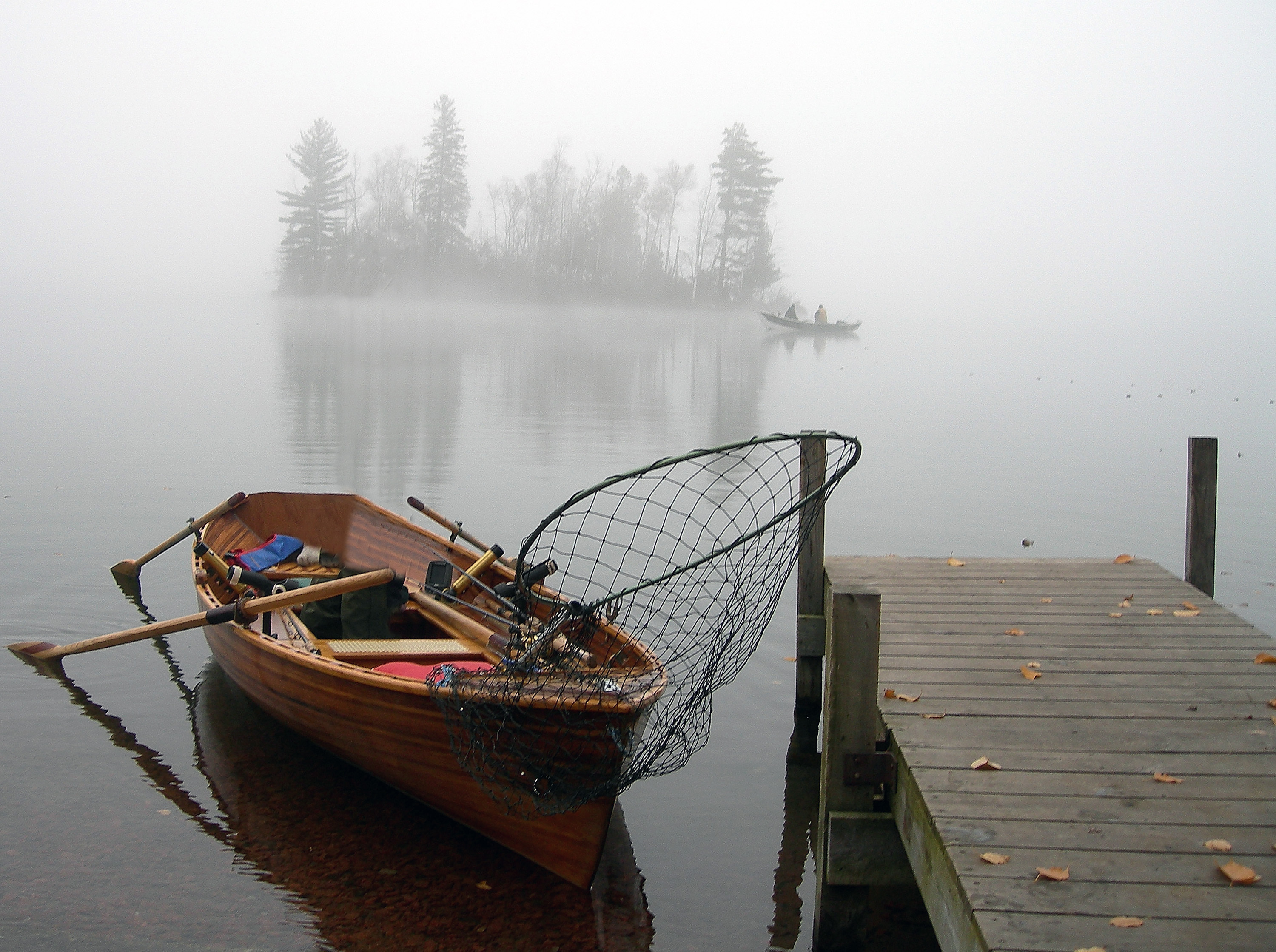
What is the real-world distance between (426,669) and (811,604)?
215 cm

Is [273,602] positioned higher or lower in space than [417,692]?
higher

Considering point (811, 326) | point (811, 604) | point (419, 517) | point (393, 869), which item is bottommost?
point (393, 869)

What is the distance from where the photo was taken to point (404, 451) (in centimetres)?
1645

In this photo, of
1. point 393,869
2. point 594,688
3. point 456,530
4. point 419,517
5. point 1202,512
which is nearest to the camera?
point 594,688

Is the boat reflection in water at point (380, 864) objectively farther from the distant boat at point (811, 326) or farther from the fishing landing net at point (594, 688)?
the distant boat at point (811, 326)

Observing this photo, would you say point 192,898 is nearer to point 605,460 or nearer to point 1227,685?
point 1227,685

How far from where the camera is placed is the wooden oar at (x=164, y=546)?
809 cm

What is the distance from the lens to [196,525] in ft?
25.1

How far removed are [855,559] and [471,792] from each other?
3041 millimetres

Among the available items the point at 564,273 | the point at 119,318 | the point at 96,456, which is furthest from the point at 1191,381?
the point at 119,318

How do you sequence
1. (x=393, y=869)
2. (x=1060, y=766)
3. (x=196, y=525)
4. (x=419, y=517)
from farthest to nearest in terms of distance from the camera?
(x=419, y=517), (x=196, y=525), (x=393, y=869), (x=1060, y=766)

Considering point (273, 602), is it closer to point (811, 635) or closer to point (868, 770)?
point (811, 635)

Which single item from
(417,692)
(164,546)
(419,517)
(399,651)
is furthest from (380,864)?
(419,517)

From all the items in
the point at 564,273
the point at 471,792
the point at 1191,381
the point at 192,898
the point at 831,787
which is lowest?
the point at 192,898
